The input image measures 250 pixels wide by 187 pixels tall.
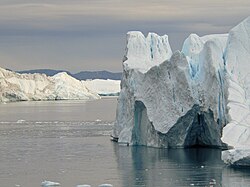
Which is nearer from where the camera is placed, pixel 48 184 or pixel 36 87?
pixel 48 184

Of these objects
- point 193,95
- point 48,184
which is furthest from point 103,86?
point 48,184

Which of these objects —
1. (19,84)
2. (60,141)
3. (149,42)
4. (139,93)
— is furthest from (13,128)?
(19,84)

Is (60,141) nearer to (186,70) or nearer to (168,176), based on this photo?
(186,70)

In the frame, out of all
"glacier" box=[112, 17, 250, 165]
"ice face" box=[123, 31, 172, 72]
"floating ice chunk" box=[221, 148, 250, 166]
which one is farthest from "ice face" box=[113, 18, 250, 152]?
"floating ice chunk" box=[221, 148, 250, 166]

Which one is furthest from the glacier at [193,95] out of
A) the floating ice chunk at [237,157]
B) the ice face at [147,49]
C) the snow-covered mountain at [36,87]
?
the snow-covered mountain at [36,87]

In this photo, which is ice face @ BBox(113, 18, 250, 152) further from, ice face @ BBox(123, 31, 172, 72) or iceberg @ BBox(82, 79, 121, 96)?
iceberg @ BBox(82, 79, 121, 96)

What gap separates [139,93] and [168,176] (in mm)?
7996

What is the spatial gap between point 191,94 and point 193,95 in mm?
92

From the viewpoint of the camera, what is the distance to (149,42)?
34.7 meters

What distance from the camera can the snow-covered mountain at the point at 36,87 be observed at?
3922 inches

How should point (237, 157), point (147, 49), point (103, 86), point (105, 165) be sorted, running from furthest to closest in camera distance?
point (103, 86) → point (147, 49) → point (105, 165) → point (237, 157)

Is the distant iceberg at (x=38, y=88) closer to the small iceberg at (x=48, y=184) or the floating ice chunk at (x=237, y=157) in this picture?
the floating ice chunk at (x=237, y=157)

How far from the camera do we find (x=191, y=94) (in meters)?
28.0

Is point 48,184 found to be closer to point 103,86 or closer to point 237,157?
point 237,157
